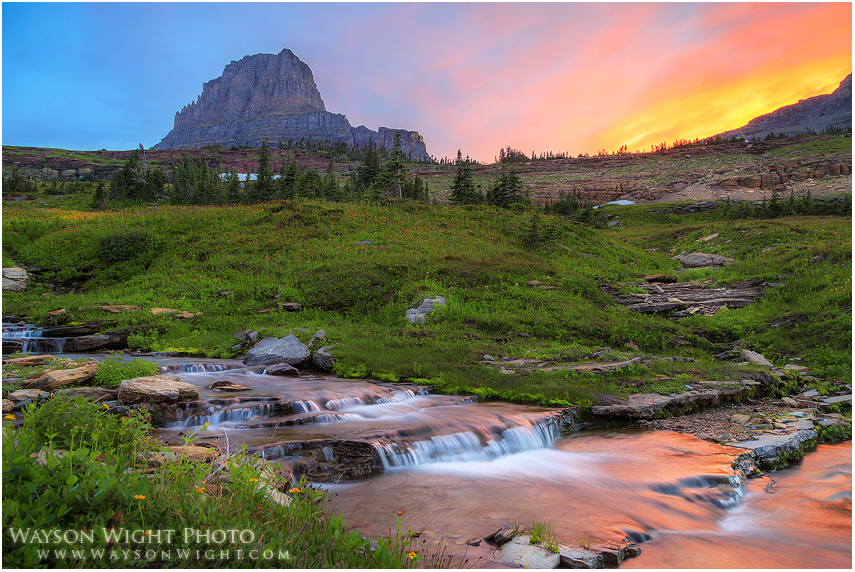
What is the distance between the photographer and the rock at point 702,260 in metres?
29.4

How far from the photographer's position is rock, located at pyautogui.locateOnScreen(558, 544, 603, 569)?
4.89 metres

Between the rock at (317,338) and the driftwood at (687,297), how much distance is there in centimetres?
1546

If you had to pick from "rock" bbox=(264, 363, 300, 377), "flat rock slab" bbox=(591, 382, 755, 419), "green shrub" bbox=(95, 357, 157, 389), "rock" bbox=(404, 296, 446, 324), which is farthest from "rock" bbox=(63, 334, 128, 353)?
"flat rock slab" bbox=(591, 382, 755, 419)

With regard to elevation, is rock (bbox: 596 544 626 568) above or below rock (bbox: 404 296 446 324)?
below

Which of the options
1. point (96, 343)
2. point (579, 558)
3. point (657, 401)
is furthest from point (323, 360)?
point (579, 558)

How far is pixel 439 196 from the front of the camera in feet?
333

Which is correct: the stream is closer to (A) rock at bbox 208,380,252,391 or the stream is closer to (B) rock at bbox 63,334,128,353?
(A) rock at bbox 208,380,252,391

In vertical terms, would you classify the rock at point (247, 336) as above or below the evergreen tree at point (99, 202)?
below

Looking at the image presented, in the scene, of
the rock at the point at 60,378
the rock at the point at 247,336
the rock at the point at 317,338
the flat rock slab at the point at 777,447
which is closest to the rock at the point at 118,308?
the rock at the point at 247,336

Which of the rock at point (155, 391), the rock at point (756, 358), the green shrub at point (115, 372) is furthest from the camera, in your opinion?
the rock at point (756, 358)

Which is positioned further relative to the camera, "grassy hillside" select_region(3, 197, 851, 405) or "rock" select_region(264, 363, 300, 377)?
"grassy hillside" select_region(3, 197, 851, 405)

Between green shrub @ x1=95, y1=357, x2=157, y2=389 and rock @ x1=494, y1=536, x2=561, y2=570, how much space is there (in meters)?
8.82

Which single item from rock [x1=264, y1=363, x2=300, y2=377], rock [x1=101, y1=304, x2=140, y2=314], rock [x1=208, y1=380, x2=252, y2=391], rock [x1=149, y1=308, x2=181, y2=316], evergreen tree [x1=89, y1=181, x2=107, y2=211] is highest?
evergreen tree [x1=89, y1=181, x2=107, y2=211]

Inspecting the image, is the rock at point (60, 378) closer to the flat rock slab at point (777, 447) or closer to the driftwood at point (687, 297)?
the flat rock slab at point (777, 447)
